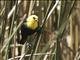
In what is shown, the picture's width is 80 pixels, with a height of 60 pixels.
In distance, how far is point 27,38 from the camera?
3.72ft

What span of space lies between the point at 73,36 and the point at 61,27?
2.87 ft

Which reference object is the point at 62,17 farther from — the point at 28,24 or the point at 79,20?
the point at 79,20

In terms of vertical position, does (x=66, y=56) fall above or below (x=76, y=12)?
below

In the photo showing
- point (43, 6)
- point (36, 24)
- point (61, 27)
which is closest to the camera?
point (61, 27)

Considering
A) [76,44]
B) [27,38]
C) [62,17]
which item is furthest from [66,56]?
[62,17]

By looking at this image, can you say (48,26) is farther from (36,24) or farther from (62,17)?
(62,17)

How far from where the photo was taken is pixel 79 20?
1.69 meters

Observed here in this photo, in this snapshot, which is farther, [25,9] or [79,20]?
[79,20]

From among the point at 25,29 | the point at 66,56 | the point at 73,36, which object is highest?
the point at 25,29

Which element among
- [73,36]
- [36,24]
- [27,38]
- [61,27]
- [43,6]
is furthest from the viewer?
[73,36]

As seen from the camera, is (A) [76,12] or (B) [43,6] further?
(A) [76,12]

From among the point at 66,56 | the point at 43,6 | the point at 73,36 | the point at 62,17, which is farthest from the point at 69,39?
the point at 62,17

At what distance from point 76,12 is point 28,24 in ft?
2.41

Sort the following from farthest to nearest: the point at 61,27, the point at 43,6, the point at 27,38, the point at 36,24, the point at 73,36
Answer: the point at 73,36
the point at 43,6
the point at 27,38
the point at 36,24
the point at 61,27
